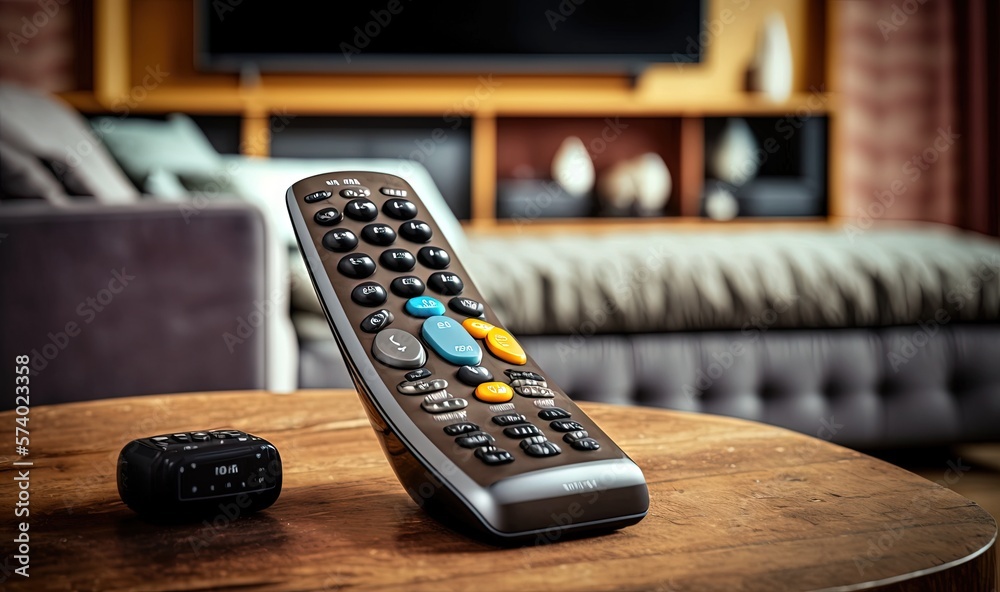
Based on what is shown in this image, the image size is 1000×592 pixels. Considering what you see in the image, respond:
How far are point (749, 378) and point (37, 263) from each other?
105 cm

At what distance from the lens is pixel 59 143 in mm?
1348

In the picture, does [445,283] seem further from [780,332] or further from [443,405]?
[780,332]

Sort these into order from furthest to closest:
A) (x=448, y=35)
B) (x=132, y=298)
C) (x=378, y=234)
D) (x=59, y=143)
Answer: (x=448, y=35) < (x=59, y=143) < (x=132, y=298) < (x=378, y=234)

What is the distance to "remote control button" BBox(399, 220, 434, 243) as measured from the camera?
461mm

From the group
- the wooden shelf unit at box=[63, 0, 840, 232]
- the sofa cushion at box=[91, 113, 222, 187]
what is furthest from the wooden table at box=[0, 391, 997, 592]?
the wooden shelf unit at box=[63, 0, 840, 232]

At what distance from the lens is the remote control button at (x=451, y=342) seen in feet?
1.35

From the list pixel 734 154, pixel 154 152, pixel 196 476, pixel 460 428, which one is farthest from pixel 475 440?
pixel 734 154

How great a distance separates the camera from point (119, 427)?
56 cm

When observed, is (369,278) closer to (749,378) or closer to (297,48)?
(749,378)

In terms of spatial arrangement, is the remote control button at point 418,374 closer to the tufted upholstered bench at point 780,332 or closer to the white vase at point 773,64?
the tufted upholstered bench at point 780,332

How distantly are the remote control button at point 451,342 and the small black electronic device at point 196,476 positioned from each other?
0.27 feet

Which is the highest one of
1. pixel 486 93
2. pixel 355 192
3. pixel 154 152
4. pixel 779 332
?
pixel 486 93

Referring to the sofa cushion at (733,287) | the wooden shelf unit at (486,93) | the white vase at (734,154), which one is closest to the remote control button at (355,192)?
the sofa cushion at (733,287)

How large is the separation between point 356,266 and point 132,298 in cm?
75
